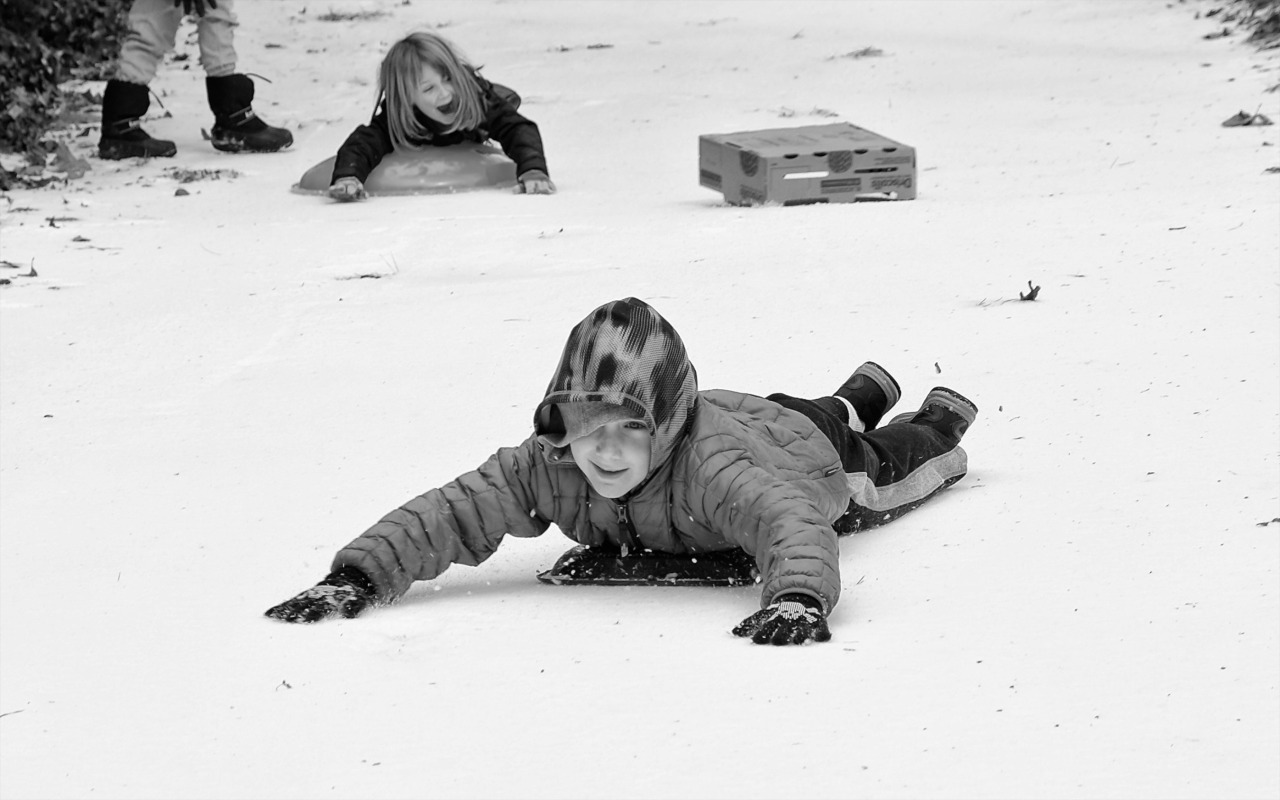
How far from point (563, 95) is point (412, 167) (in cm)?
261

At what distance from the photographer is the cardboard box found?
640 cm

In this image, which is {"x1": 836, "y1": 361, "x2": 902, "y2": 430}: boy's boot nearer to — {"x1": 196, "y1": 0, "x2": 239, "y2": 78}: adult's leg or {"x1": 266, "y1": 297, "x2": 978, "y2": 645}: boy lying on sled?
{"x1": 266, "y1": 297, "x2": 978, "y2": 645}: boy lying on sled

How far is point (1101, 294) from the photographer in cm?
Result: 471

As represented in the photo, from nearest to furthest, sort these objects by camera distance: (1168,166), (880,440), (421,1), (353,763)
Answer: (353,763) → (880,440) → (1168,166) → (421,1)

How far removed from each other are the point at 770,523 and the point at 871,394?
980 mm

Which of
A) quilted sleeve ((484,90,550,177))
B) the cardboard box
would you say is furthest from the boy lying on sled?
quilted sleeve ((484,90,550,177))

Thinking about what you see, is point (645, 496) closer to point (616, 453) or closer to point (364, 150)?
point (616, 453)

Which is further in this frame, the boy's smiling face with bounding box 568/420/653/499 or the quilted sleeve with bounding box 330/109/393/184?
the quilted sleeve with bounding box 330/109/393/184

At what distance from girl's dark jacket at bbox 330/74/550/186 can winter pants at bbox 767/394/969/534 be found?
4092 mm


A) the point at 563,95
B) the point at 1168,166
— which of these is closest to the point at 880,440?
the point at 1168,166

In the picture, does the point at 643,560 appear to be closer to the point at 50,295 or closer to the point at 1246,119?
the point at 50,295

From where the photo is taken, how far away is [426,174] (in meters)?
7.39

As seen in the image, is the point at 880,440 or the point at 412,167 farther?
the point at 412,167

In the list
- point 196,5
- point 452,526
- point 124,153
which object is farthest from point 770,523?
point 124,153
